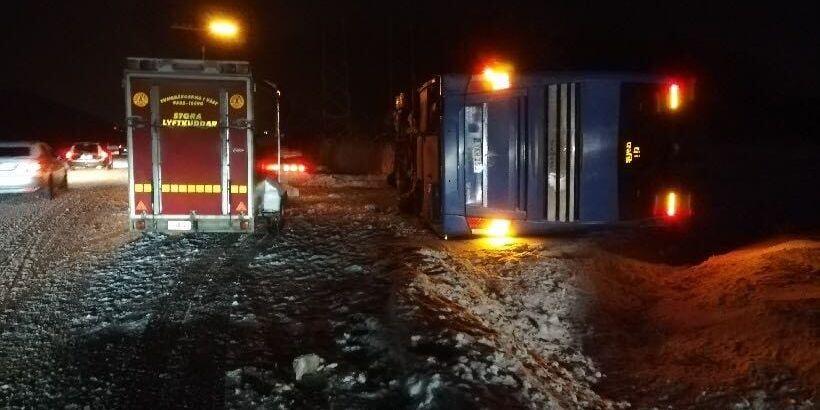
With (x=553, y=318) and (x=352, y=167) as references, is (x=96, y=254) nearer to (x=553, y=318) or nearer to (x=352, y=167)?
(x=553, y=318)

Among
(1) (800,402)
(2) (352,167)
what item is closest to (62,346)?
(1) (800,402)

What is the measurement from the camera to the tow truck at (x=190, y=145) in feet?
36.7

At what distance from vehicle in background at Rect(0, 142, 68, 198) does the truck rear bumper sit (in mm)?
7640

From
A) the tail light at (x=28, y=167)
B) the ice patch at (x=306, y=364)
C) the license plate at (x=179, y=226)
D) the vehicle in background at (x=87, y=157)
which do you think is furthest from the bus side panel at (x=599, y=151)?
the vehicle in background at (x=87, y=157)

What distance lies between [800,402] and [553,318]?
302 cm

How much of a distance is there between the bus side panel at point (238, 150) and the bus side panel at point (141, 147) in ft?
3.88

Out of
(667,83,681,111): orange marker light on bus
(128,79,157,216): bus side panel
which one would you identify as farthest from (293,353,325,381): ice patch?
(667,83,681,111): orange marker light on bus

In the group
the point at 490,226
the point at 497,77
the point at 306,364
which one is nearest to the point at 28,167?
the point at 490,226

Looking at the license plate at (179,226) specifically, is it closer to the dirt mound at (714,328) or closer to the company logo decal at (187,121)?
the company logo decal at (187,121)

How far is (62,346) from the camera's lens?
7.32m

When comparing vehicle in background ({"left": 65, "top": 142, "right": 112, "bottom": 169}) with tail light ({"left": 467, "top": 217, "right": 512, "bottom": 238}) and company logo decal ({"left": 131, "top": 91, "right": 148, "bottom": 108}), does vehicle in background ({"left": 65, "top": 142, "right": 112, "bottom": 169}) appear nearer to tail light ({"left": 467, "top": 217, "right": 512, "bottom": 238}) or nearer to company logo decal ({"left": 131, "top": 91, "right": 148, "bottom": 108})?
company logo decal ({"left": 131, "top": 91, "right": 148, "bottom": 108})

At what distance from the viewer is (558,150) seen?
10883 mm

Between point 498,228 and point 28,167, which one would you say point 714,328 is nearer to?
point 498,228

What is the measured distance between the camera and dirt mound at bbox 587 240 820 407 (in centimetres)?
655
